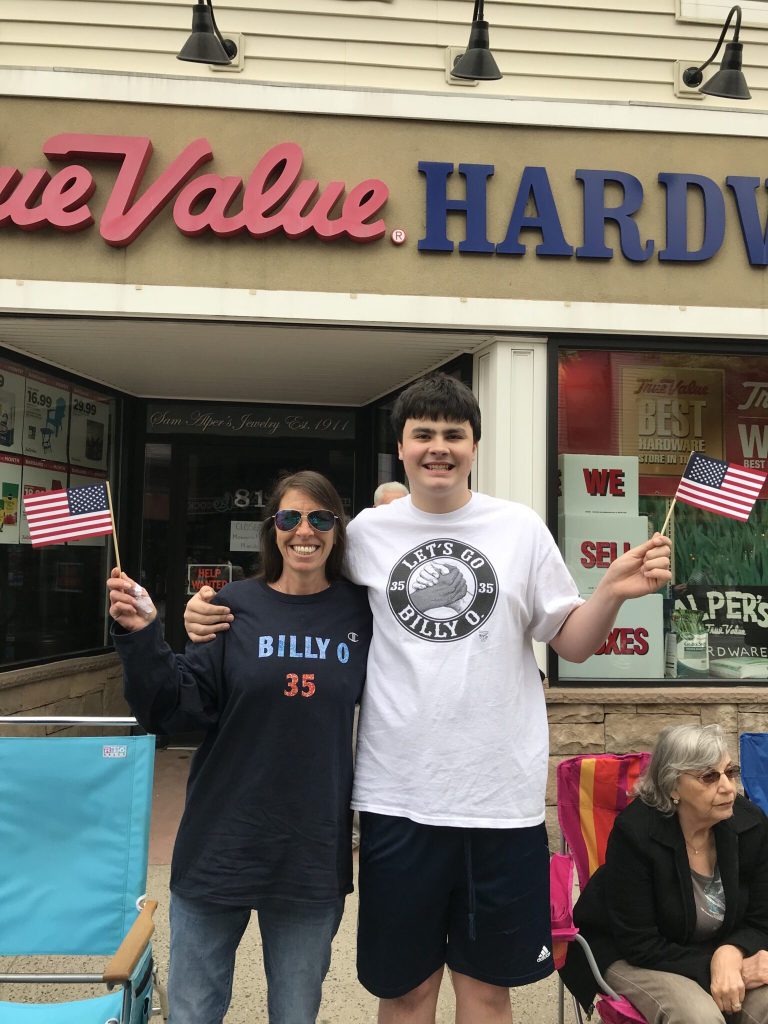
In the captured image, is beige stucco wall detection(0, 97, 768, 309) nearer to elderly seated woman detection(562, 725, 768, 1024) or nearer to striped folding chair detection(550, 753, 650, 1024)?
striped folding chair detection(550, 753, 650, 1024)

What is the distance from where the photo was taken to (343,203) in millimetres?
4754

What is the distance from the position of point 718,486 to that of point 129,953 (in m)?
2.12

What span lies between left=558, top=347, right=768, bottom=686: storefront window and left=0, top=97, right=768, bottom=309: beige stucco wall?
1.51 ft

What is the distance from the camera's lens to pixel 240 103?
4.72 metres

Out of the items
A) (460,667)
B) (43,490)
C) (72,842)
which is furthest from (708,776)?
(43,490)

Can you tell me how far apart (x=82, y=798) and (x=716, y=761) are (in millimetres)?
1902

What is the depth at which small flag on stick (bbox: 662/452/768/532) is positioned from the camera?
104 inches

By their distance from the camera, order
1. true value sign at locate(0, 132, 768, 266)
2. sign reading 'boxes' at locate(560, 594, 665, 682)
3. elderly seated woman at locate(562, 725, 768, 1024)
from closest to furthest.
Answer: elderly seated woman at locate(562, 725, 768, 1024) < true value sign at locate(0, 132, 768, 266) < sign reading 'boxes' at locate(560, 594, 665, 682)

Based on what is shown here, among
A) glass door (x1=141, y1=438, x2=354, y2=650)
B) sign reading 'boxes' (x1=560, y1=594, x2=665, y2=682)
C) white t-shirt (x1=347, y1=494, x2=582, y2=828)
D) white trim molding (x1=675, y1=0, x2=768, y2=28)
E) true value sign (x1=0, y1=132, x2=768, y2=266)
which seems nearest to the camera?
white t-shirt (x1=347, y1=494, x2=582, y2=828)

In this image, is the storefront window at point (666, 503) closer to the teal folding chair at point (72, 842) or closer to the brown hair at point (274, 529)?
the teal folding chair at point (72, 842)

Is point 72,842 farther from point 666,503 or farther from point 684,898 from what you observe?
point 666,503

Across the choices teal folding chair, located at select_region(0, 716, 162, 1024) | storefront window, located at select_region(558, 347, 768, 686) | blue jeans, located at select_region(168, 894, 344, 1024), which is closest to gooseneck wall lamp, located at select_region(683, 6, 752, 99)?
storefront window, located at select_region(558, 347, 768, 686)

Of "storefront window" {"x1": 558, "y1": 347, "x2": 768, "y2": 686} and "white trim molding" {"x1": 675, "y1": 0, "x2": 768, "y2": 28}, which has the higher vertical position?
"white trim molding" {"x1": 675, "y1": 0, "x2": 768, "y2": 28}

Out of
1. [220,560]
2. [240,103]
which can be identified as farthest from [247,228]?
[220,560]
